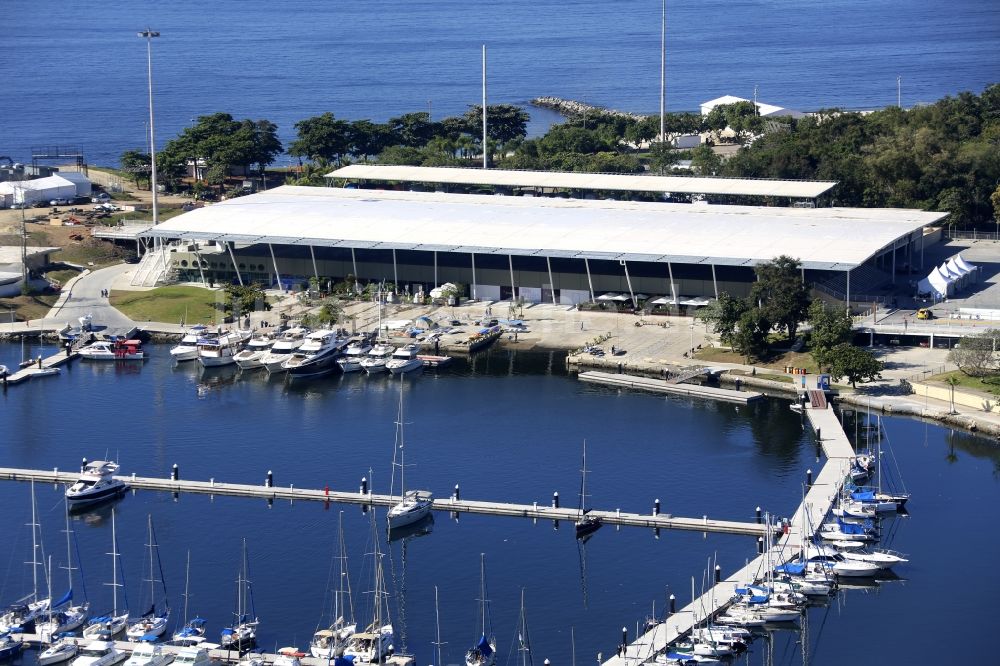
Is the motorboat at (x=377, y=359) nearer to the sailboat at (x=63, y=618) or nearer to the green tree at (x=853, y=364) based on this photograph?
the green tree at (x=853, y=364)

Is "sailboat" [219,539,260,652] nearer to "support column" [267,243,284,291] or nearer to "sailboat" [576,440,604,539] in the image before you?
"sailboat" [576,440,604,539]

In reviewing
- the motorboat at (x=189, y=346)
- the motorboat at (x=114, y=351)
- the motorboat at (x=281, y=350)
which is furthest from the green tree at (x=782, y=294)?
the motorboat at (x=114, y=351)

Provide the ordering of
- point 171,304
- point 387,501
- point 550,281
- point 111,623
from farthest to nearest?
point 171,304, point 550,281, point 387,501, point 111,623

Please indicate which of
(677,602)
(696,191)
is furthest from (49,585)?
(696,191)

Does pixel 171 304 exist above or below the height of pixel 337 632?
above

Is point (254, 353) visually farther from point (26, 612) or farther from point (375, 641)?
point (375, 641)

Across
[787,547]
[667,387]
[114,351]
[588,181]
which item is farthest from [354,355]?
[787,547]

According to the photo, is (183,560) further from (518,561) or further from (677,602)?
(677,602)
